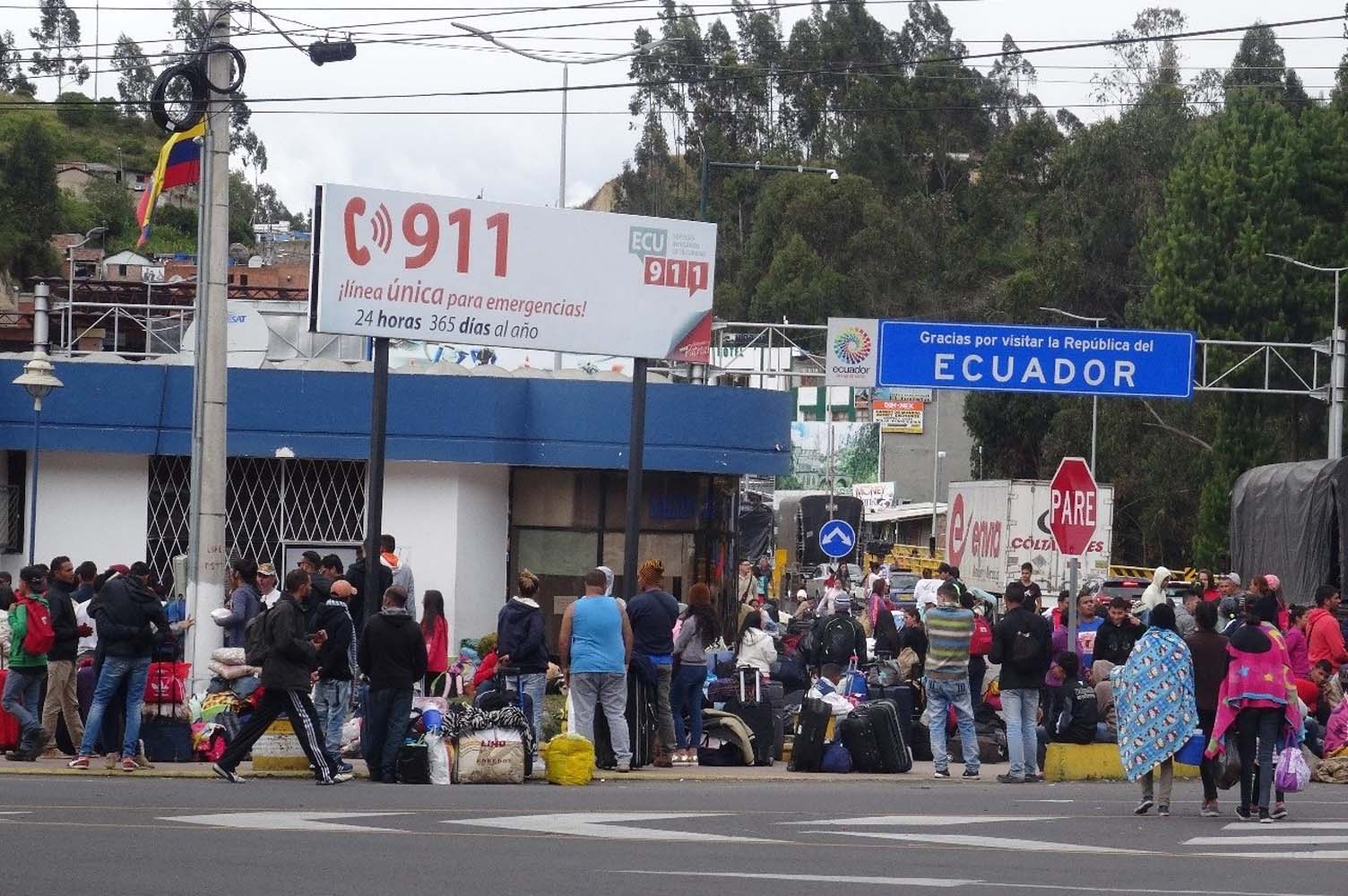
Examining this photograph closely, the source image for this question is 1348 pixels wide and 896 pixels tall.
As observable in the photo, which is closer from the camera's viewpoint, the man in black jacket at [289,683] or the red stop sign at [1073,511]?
the man in black jacket at [289,683]

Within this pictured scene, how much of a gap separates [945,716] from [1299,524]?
33.5ft

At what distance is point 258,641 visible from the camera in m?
15.6

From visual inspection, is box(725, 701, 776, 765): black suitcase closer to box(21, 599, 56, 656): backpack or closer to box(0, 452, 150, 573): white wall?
box(21, 599, 56, 656): backpack

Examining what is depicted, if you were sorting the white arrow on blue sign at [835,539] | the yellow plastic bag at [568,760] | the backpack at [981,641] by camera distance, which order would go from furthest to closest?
the white arrow on blue sign at [835,539], the backpack at [981,641], the yellow plastic bag at [568,760]

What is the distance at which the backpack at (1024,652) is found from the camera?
1706 cm

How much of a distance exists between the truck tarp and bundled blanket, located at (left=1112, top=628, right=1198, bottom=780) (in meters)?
10.6

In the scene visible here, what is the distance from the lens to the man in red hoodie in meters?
Answer: 19.0

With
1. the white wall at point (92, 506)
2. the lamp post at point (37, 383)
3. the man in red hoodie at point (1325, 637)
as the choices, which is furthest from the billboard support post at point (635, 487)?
the white wall at point (92, 506)

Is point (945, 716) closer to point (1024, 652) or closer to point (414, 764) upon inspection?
point (1024, 652)

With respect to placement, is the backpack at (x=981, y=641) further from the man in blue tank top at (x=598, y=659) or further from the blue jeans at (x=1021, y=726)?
the man in blue tank top at (x=598, y=659)

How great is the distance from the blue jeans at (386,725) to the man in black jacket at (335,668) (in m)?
0.27

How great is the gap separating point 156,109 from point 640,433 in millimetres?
5909

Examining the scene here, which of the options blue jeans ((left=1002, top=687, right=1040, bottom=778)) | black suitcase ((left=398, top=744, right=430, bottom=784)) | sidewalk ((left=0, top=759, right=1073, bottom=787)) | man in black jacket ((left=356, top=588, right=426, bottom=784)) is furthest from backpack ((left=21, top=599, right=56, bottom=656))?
blue jeans ((left=1002, top=687, right=1040, bottom=778))

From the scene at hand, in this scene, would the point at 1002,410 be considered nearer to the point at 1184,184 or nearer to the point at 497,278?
the point at 1184,184
